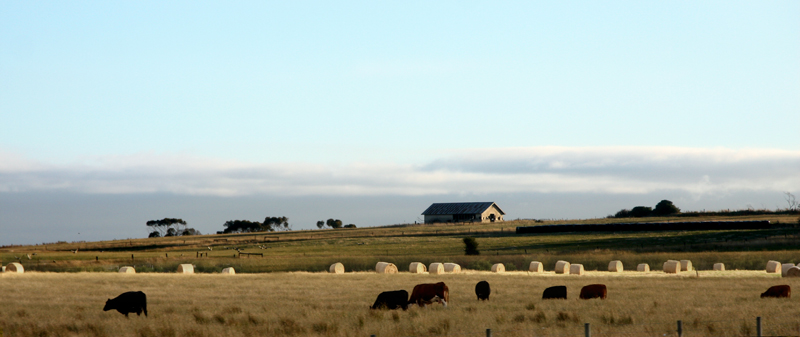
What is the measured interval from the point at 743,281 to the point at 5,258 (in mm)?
73017

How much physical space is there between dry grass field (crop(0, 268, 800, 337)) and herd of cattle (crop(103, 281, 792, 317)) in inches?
17.4

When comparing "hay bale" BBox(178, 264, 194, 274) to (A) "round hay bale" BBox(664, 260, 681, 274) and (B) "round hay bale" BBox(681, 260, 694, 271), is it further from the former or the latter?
(B) "round hay bale" BBox(681, 260, 694, 271)

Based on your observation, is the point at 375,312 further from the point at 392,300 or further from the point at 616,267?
the point at 616,267

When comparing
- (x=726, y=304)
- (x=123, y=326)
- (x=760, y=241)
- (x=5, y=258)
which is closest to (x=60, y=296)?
(x=123, y=326)

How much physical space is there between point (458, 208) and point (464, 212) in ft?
11.8

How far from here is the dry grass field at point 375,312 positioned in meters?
21.2

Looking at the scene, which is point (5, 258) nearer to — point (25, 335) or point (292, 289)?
point (292, 289)

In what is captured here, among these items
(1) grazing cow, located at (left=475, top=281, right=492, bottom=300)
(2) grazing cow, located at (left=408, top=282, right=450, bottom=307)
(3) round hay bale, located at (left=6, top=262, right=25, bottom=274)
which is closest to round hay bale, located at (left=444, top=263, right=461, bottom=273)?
(1) grazing cow, located at (left=475, top=281, right=492, bottom=300)

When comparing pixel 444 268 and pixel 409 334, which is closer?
pixel 409 334

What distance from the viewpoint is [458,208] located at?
161125 millimetres

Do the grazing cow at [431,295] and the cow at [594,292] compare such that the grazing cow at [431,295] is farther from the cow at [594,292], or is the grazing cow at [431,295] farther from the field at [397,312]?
the cow at [594,292]

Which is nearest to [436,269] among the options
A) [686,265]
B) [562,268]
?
[562,268]

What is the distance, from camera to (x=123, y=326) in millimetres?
22594

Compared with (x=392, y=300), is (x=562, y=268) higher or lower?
lower
